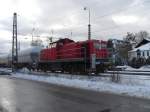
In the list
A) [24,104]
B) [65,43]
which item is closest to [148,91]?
[24,104]

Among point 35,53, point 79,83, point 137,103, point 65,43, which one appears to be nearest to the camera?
point 137,103

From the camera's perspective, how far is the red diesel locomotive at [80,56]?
86.9 feet

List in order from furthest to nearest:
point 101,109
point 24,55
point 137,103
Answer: point 24,55, point 137,103, point 101,109

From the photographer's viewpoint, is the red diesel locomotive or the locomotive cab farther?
the red diesel locomotive

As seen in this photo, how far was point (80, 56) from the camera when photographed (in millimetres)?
27516

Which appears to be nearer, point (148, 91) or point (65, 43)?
point (148, 91)

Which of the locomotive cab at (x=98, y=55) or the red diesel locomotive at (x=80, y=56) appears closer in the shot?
the locomotive cab at (x=98, y=55)

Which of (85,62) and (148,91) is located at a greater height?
(85,62)

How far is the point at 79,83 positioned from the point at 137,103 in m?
8.35

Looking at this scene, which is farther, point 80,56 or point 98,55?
point 80,56

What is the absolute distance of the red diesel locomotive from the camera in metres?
26.5

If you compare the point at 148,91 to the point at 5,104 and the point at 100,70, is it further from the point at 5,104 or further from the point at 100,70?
the point at 100,70

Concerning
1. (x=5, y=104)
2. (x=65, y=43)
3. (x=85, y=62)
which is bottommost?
(x=5, y=104)

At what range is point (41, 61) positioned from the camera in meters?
37.8
